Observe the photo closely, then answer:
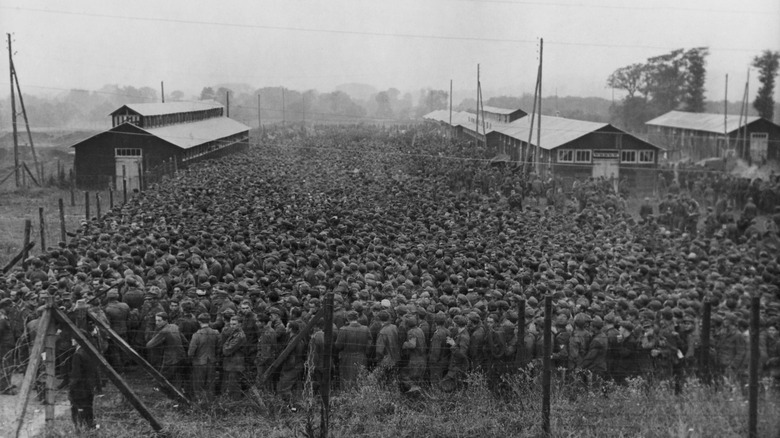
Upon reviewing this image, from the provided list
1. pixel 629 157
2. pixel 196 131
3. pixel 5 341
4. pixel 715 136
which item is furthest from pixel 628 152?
pixel 5 341

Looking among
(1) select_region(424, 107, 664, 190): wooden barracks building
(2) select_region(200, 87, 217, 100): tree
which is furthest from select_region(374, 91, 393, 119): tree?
(1) select_region(424, 107, 664, 190): wooden barracks building

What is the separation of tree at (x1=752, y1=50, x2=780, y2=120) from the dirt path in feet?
83.7

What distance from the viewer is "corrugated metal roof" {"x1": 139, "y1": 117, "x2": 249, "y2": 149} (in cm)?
3887

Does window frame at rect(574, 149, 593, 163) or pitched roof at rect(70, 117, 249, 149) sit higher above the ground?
pitched roof at rect(70, 117, 249, 149)

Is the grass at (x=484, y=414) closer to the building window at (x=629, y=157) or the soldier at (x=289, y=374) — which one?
the soldier at (x=289, y=374)

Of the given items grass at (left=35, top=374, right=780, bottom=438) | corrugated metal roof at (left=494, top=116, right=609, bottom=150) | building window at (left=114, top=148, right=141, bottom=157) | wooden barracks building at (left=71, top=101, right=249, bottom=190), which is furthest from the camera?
building window at (left=114, top=148, right=141, bottom=157)

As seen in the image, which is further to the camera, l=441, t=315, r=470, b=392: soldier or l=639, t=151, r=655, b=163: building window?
l=639, t=151, r=655, b=163: building window

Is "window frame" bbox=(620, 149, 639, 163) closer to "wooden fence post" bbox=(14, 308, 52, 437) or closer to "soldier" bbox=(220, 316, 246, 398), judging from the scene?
"soldier" bbox=(220, 316, 246, 398)

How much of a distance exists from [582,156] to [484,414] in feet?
86.5

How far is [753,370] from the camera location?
7285mm

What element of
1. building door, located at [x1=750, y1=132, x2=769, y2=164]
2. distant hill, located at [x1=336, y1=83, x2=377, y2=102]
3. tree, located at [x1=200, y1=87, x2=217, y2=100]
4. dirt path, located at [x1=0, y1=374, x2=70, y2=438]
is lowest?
dirt path, located at [x1=0, y1=374, x2=70, y2=438]

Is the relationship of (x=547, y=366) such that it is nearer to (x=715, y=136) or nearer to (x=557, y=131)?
(x=557, y=131)

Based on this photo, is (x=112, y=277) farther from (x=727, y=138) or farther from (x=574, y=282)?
(x=727, y=138)

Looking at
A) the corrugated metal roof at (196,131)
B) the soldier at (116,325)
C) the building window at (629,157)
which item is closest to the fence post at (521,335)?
the soldier at (116,325)
